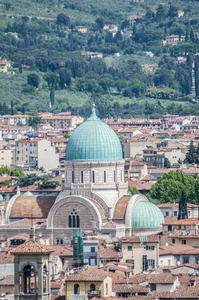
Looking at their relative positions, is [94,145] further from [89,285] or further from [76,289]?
[76,289]

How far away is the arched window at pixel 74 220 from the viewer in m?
76.0

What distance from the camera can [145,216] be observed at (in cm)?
7594

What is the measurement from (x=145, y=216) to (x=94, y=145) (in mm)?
5011

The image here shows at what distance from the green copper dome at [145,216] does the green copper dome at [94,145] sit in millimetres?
3324

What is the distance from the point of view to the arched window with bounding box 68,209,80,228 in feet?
249

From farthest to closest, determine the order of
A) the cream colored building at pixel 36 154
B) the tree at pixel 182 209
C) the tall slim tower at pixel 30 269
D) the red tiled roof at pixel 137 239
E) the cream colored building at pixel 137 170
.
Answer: the cream colored building at pixel 36 154
the cream colored building at pixel 137 170
the tree at pixel 182 209
the red tiled roof at pixel 137 239
the tall slim tower at pixel 30 269

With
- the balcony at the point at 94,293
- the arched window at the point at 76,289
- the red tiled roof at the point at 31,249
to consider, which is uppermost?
the red tiled roof at the point at 31,249

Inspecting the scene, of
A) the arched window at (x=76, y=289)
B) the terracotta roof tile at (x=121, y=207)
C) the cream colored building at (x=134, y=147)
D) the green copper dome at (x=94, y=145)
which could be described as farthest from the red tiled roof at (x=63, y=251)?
the cream colored building at (x=134, y=147)

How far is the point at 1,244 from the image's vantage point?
7406cm

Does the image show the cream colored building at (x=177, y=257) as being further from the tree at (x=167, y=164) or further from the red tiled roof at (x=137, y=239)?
the tree at (x=167, y=164)

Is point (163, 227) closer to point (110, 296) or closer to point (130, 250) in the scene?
point (130, 250)

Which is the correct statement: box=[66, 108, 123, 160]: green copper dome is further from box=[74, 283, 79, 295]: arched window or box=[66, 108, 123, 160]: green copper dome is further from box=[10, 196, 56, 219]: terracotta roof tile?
box=[74, 283, 79, 295]: arched window

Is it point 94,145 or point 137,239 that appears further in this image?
point 94,145

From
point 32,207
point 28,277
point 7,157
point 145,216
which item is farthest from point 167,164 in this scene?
point 28,277
